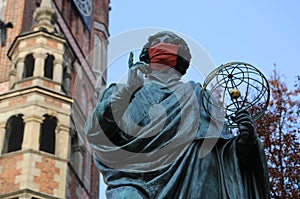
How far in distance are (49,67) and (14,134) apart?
2.68 meters

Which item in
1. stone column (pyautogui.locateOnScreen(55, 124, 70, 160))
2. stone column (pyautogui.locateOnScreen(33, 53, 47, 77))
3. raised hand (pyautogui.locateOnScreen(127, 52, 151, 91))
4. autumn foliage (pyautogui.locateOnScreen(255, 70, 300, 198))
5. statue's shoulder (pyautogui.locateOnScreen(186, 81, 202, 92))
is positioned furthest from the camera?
stone column (pyautogui.locateOnScreen(33, 53, 47, 77))

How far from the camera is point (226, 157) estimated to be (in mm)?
3621

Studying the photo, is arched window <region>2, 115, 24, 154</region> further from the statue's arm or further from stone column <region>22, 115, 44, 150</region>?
the statue's arm

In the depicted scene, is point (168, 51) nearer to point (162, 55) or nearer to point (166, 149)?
point (162, 55)

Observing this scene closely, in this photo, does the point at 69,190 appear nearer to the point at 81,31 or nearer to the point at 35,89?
the point at 35,89

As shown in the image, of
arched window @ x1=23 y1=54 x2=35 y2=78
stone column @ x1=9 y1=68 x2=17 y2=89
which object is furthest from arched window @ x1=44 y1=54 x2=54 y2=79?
stone column @ x1=9 y1=68 x2=17 y2=89

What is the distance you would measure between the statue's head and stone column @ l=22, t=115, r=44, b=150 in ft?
59.2

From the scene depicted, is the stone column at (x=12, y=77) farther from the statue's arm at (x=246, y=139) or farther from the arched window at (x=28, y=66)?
the statue's arm at (x=246, y=139)

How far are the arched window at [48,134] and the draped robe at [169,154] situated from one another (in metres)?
19.4

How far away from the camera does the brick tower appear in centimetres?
2136

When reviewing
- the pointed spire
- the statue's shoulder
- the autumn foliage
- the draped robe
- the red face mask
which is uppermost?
the pointed spire

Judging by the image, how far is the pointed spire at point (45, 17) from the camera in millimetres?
25422

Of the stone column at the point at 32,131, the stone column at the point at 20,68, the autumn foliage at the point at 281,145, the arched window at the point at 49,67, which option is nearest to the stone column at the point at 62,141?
the stone column at the point at 32,131

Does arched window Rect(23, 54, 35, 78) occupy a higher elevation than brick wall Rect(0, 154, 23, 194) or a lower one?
higher
